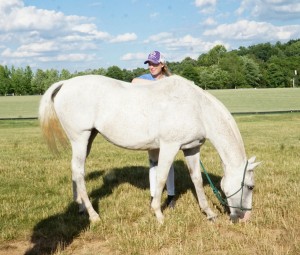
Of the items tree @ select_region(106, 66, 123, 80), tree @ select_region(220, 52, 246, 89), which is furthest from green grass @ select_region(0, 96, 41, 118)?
tree @ select_region(220, 52, 246, 89)

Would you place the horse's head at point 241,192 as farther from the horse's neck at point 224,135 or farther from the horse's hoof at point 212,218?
the horse's hoof at point 212,218

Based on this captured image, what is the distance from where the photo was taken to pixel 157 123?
17.9 ft

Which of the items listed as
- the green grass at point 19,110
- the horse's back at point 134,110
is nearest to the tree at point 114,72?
the green grass at point 19,110

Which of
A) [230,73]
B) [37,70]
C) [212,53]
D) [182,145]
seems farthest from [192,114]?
[212,53]

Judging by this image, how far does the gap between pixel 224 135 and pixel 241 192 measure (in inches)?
32.9

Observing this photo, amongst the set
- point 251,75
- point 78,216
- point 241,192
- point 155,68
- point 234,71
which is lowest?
point 251,75

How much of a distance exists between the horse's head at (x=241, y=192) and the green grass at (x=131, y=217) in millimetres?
192

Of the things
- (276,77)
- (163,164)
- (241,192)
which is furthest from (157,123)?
(276,77)

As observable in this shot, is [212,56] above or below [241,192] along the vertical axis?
above

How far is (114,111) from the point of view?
571 centimetres

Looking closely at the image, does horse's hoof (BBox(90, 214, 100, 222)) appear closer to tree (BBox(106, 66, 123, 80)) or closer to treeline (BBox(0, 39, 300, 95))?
treeline (BBox(0, 39, 300, 95))

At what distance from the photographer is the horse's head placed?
5.25m

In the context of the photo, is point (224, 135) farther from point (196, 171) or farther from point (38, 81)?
point (38, 81)

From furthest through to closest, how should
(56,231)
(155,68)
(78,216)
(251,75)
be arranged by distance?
(251,75), (155,68), (78,216), (56,231)
